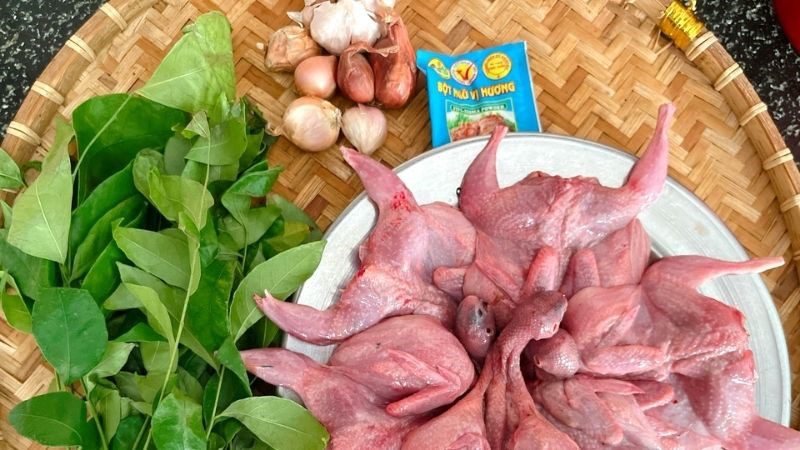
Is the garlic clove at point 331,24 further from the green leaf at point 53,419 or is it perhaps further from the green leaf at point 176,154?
the green leaf at point 53,419

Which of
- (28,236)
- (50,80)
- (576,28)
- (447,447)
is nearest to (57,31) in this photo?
(50,80)

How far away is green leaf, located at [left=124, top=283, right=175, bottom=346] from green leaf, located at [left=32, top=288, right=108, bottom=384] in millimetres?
64

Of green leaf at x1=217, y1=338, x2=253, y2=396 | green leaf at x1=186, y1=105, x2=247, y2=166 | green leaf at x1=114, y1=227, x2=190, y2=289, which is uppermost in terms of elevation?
green leaf at x1=186, y1=105, x2=247, y2=166

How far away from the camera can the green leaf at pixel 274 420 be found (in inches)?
36.9

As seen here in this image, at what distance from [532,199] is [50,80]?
35.4 inches

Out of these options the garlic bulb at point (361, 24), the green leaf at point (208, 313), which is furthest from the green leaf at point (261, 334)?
the garlic bulb at point (361, 24)

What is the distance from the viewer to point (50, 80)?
1.23m

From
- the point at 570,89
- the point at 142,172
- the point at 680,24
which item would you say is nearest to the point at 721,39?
the point at 680,24

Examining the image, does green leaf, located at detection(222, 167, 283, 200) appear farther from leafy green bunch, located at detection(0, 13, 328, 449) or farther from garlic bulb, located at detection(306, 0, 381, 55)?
garlic bulb, located at detection(306, 0, 381, 55)

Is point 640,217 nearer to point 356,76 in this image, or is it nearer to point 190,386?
point 356,76

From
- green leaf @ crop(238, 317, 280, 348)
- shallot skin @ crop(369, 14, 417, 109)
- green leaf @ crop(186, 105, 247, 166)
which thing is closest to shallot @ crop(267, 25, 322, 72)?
shallot skin @ crop(369, 14, 417, 109)

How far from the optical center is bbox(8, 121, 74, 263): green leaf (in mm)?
947

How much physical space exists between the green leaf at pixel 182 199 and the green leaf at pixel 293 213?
19 cm

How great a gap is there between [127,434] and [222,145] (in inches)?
17.8
